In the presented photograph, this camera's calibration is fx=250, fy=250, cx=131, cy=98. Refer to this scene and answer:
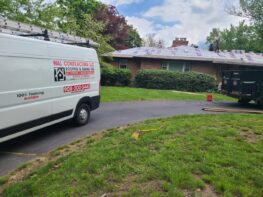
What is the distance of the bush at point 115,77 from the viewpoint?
20.5 meters

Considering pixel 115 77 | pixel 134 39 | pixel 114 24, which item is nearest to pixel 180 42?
pixel 114 24

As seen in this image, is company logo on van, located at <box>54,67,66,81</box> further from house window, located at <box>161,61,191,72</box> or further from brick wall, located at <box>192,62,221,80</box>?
brick wall, located at <box>192,62,221,80</box>

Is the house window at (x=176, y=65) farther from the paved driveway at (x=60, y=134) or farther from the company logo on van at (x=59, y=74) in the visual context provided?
the company logo on van at (x=59, y=74)

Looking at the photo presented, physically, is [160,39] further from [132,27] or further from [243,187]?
[243,187]

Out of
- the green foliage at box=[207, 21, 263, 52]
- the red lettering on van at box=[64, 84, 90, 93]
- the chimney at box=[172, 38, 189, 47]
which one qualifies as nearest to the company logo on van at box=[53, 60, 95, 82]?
the red lettering on van at box=[64, 84, 90, 93]

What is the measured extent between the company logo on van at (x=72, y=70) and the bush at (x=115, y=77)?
40.7 ft

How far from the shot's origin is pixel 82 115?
25.3 feet

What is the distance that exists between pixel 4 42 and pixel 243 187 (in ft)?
16.0

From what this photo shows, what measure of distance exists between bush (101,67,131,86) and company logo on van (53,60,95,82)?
12418mm

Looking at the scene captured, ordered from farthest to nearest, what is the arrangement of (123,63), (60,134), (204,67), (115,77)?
(123,63)
(204,67)
(115,77)
(60,134)

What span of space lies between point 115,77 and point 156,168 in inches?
674

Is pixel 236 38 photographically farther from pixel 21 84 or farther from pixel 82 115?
pixel 21 84

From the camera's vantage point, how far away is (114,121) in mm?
8438

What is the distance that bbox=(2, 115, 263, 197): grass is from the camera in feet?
11.7
